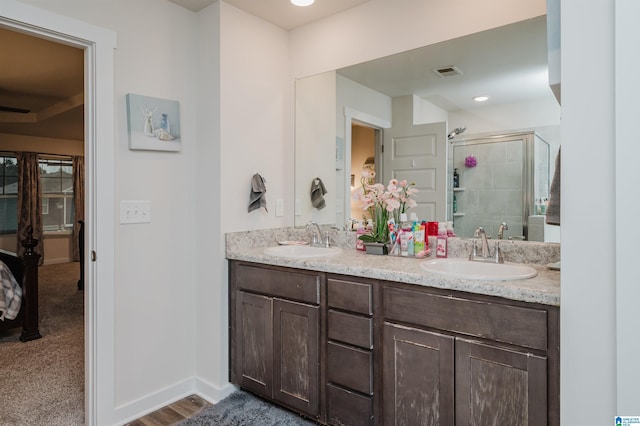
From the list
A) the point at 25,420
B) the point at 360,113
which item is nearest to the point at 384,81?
the point at 360,113

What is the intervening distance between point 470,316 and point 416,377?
0.37 m

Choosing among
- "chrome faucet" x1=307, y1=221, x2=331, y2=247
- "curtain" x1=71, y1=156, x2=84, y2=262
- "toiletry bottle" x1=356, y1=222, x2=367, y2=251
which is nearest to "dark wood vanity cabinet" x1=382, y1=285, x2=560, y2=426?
"toiletry bottle" x1=356, y1=222, x2=367, y2=251

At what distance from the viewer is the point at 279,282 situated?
210 cm

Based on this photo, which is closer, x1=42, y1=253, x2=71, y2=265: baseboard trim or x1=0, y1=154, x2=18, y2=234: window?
x1=0, y1=154, x2=18, y2=234: window

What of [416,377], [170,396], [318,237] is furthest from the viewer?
[318,237]

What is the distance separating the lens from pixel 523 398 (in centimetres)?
137

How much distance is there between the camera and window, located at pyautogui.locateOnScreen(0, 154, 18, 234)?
637 centimetres

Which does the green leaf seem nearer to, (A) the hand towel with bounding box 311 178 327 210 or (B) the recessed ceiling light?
(A) the hand towel with bounding box 311 178 327 210

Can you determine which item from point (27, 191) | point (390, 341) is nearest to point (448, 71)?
point (390, 341)

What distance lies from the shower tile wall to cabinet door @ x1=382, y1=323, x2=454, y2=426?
2.41ft

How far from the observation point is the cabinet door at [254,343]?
2.17m

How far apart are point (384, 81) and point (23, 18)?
1.85 m

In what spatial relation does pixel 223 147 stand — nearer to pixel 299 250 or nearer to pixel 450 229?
pixel 299 250

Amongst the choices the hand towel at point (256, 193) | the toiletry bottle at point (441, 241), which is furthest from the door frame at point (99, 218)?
the toiletry bottle at point (441, 241)
